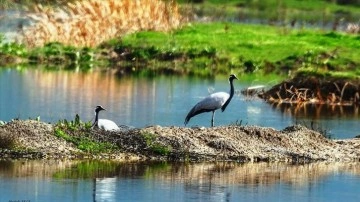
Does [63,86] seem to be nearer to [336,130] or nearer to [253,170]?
[336,130]

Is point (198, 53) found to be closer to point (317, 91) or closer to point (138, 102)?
point (317, 91)

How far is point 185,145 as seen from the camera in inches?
943

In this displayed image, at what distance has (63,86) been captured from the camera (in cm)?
4025

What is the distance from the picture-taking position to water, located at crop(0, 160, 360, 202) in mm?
19922

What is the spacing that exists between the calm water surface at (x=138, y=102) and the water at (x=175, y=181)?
4431 mm

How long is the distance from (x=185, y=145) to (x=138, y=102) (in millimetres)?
12291

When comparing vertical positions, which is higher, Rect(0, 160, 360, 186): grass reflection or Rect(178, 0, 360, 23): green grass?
Rect(178, 0, 360, 23): green grass

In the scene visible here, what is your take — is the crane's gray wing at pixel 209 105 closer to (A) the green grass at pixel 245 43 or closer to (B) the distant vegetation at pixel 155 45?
(B) the distant vegetation at pixel 155 45

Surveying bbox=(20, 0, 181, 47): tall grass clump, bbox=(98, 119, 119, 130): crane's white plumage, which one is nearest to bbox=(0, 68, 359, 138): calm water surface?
bbox=(98, 119, 119, 130): crane's white plumage

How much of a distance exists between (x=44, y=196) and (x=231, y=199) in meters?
2.87

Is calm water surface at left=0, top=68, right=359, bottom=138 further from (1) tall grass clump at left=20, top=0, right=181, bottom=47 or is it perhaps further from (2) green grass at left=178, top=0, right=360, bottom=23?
(2) green grass at left=178, top=0, right=360, bottom=23

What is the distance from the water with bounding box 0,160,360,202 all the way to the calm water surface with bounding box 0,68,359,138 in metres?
4.43

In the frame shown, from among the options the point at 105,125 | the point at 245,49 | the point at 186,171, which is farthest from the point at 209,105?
the point at 245,49

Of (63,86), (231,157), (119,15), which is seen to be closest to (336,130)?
(231,157)
